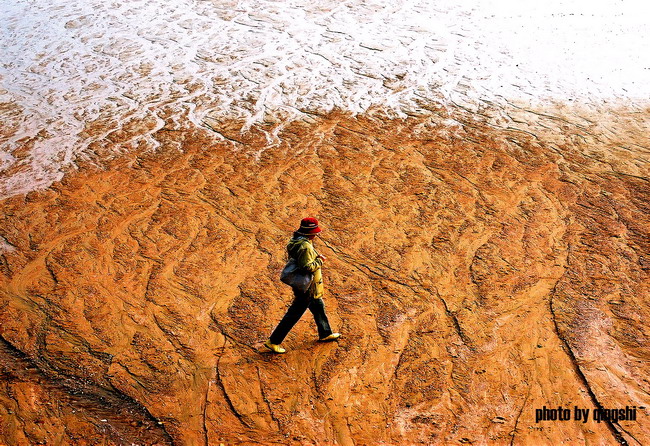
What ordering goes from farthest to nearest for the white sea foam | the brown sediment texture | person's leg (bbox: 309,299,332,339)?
the white sea foam, person's leg (bbox: 309,299,332,339), the brown sediment texture

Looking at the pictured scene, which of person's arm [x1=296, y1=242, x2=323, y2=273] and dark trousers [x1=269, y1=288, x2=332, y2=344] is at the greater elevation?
person's arm [x1=296, y1=242, x2=323, y2=273]

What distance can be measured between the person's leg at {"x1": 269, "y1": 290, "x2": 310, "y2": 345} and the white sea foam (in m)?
6.42

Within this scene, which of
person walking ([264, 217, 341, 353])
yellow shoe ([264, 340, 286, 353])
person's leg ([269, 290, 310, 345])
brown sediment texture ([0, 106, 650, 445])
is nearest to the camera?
brown sediment texture ([0, 106, 650, 445])

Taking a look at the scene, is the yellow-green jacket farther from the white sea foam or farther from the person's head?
the white sea foam

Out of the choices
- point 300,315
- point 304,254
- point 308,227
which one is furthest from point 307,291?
point 308,227

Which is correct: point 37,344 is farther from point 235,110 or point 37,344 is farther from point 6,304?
point 235,110

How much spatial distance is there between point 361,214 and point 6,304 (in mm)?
4909

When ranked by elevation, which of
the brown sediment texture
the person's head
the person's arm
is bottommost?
the brown sediment texture

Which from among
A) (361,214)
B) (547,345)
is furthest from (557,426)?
(361,214)

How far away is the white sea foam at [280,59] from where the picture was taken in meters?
12.5

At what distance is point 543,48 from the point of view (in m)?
15.1

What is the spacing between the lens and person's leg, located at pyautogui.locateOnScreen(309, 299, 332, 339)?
17.9 feet

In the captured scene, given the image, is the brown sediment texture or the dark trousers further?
the dark trousers

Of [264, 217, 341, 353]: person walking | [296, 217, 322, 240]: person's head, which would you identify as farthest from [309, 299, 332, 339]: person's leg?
[296, 217, 322, 240]: person's head
